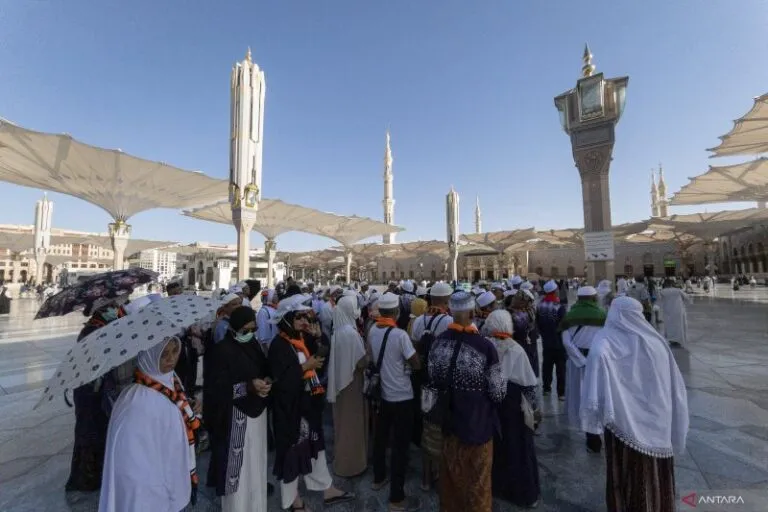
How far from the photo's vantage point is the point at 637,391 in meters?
1.95

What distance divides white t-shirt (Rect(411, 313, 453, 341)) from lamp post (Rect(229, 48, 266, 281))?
50.2 ft

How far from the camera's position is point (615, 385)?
1.95 m

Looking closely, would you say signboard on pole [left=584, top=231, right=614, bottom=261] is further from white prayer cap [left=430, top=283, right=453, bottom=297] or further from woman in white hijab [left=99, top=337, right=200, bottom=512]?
woman in white hijab [left=99, top=337, right=200, bottom=512]

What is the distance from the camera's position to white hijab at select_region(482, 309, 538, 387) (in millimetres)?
2312

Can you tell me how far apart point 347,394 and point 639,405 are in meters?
1.97

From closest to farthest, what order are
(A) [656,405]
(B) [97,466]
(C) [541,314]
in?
(A) [656,405] < (B) [97,466] < (C) [541,314]

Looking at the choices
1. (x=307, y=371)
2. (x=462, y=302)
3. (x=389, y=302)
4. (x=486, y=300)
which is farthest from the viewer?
(x=486, y=300)

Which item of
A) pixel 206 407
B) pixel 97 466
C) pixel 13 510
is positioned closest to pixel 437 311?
pixel 206 407

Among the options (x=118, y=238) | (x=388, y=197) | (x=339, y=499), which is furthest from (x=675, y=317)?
(x=388, y=197)

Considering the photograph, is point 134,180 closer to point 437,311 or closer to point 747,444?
point 437,311

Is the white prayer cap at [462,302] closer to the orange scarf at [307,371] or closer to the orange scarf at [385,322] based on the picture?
the orange scarf at [385,322]

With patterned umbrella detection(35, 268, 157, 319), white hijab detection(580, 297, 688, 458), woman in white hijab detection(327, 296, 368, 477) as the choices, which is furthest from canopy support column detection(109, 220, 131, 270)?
white hijab detection(580, 297, 688, 458)

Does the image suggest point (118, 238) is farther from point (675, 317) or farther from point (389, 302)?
point (675, 317)

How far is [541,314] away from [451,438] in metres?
2.93
